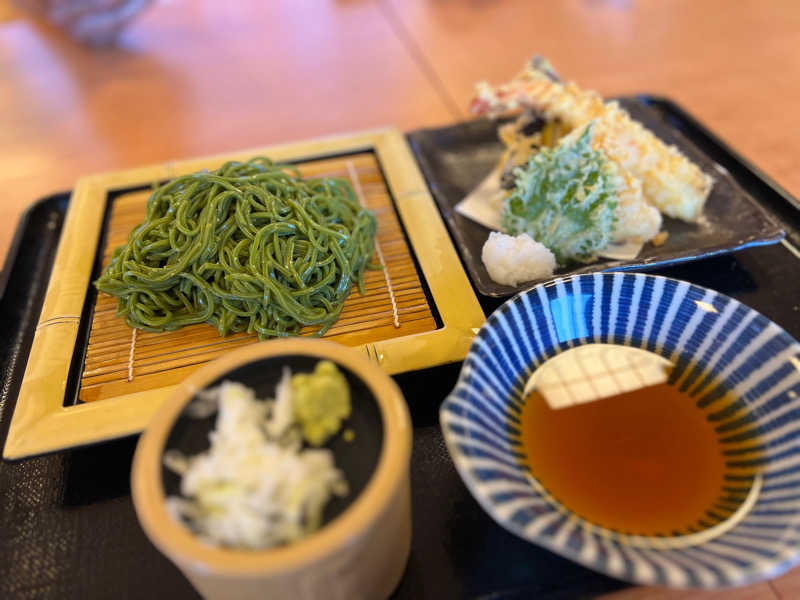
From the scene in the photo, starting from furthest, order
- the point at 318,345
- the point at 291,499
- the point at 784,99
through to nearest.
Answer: the point at 784,99
the point at 318,345
the point at 291,499

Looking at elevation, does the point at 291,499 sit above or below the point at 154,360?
below

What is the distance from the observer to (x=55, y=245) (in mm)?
1995

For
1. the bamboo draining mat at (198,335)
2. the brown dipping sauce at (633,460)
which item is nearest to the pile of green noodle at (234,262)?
the bamboo draining mat at (198,335)

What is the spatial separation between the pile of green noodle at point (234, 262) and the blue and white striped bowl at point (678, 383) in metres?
0.58

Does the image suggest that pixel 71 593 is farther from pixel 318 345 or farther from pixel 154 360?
pixel 318 345

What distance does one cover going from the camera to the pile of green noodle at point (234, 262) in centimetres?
154

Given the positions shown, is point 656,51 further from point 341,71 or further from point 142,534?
point 142,534

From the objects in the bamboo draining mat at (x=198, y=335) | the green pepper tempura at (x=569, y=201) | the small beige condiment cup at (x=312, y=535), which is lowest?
the small beige condiment cup at (x=312, y=535)

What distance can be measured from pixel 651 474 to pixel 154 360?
4.17 feet

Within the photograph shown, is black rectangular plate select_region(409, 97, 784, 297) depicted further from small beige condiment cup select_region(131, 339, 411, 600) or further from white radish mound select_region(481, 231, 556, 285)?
small beige condiment cup select_region(131, 339, 411, 600)

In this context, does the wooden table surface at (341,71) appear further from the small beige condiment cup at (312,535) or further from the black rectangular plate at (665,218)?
the small beige condiment cup at (312,535)

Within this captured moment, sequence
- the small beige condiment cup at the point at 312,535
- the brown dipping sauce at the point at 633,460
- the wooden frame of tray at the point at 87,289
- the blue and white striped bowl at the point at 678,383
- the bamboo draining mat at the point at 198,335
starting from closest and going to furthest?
1. the small beige condiment cup at the point at 312,535
2. the blue and white striped bowl at the point at 678,383
3. the brown dipping sauce at the point at 633,460
4. the wooden frame of tray at the point at 87,289
5. the bamboo draining mat at the point at 198,335

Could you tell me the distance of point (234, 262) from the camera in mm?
1558

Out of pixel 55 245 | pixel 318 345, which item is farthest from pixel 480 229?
pixel 55 245
